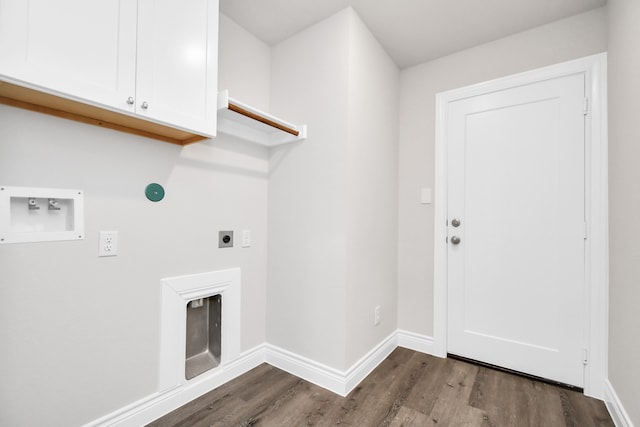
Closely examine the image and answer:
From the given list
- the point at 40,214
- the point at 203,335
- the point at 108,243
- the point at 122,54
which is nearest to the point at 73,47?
the point at 122,54

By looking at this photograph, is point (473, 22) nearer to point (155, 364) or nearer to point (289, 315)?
point (289, 315)

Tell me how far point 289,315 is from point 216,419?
29.3 inches

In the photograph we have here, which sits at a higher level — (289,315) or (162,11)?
(162,11)

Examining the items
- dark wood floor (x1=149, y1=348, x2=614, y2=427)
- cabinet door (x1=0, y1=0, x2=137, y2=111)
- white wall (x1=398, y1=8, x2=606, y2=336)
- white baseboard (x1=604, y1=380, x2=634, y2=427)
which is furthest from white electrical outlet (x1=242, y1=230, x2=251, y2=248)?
white baseboard (x1=604, y1=380, x2=634, y2=427)

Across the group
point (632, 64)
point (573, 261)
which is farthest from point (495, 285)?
point (632, 64)

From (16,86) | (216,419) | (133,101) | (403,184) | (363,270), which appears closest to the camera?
(16,86)

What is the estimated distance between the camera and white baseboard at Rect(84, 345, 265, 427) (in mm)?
1454

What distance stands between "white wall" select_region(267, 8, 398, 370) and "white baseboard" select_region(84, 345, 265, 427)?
290 millimetres

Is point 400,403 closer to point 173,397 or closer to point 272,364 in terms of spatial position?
point 272,364

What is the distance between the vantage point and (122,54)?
1.19 m

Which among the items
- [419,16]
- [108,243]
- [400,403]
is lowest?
[400,403]

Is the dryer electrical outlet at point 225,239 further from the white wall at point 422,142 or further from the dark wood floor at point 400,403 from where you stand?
the white wall at point 422,142

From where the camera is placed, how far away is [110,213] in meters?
1.43

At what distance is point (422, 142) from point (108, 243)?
2338mm
